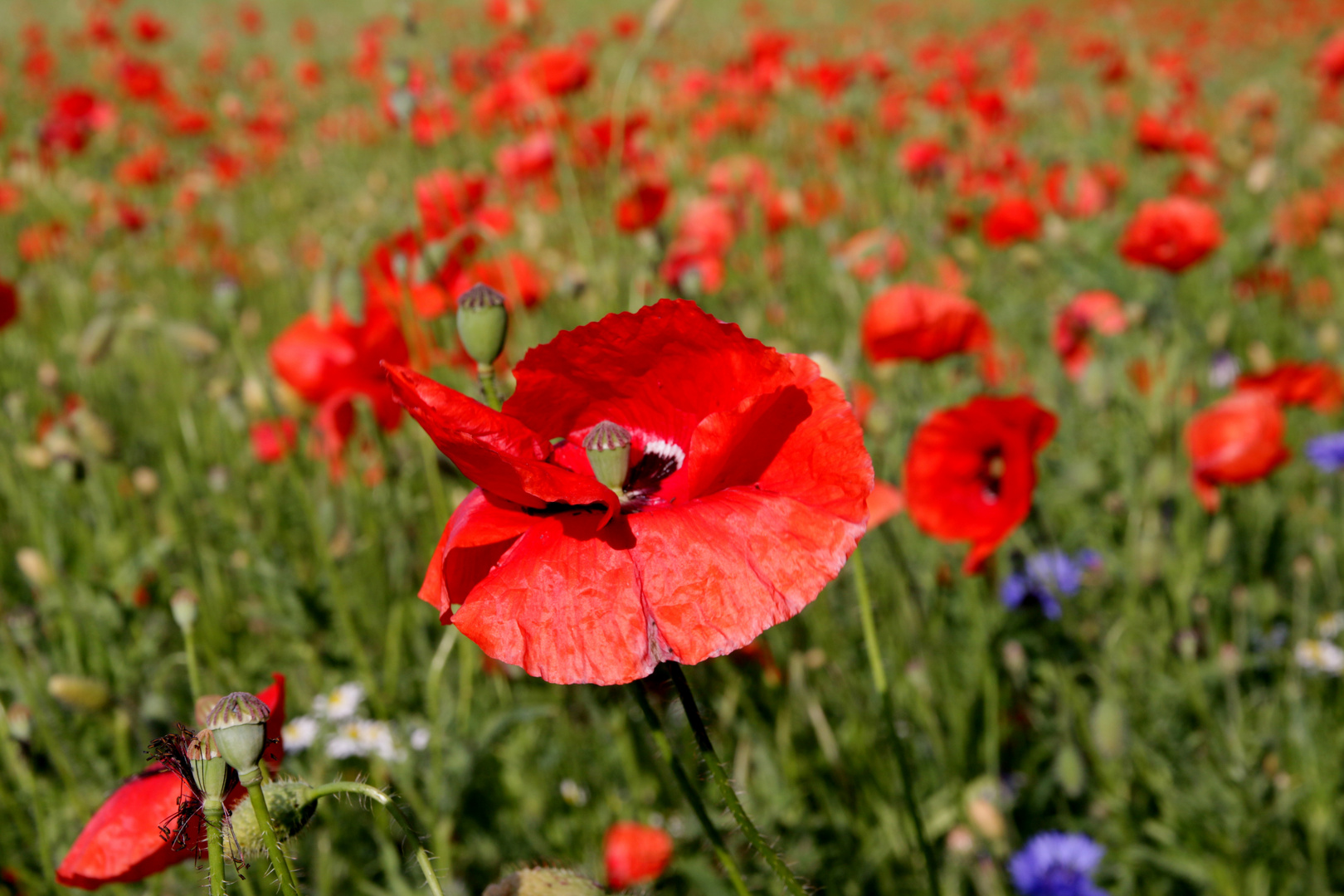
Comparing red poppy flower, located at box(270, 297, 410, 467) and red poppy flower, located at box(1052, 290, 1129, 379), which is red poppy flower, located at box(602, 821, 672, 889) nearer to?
red poppy flower, located at box(270, 297, 410, 467)

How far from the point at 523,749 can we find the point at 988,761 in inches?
34.2

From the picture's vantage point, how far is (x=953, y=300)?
6.79 ft

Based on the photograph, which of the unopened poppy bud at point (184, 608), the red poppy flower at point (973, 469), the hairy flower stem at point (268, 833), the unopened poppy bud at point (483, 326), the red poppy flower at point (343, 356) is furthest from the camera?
the red poppy flower at point (343, 356)

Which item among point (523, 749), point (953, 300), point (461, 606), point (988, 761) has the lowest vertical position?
point (988, 761)

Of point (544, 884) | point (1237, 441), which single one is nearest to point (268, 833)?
point (544, 884)

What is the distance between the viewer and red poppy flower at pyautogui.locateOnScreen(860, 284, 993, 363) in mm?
2020

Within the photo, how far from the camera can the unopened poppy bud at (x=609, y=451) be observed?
2.33ft

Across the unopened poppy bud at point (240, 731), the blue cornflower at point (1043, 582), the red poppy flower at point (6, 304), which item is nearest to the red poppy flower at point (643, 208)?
the blue cornflower at point (1043, 582)

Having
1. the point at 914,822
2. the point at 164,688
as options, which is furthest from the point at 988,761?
the point at 164,688

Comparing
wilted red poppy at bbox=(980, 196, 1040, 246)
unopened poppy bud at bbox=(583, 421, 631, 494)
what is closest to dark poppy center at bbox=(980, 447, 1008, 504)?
unopened poppy bud at bbox=(583, 421, 631, 494)

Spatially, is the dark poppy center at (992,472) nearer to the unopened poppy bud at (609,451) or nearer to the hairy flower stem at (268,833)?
the unopened poppy bud at (609,451)

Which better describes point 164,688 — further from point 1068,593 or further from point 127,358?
point 127,358

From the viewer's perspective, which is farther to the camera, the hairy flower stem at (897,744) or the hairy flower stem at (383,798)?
the hairy flower stem at (897,744)

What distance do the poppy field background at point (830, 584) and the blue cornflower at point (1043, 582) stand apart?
0.01m
